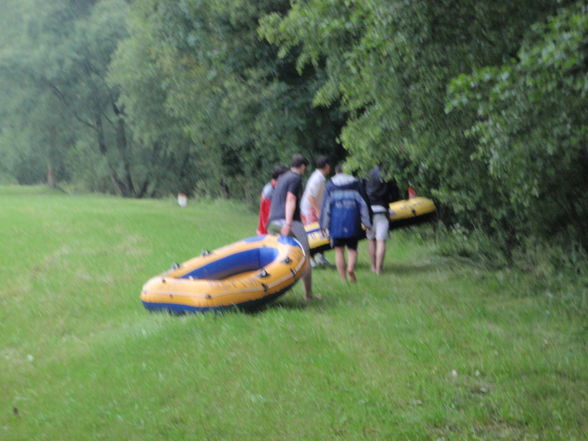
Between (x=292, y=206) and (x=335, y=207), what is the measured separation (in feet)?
3.59

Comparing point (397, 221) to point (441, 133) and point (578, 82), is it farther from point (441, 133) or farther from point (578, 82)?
point (578, 82)

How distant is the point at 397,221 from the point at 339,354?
8.06 meters

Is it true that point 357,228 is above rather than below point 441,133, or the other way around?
below

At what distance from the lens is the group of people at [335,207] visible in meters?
Result: 9.25

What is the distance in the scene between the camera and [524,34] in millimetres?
8188

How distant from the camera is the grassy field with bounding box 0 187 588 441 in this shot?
5.55m

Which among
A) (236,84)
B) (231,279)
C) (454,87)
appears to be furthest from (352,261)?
(236,84)

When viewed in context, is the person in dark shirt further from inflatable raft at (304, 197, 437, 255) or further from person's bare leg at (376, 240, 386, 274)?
inflatable raft at (304, 197, 437, 255)

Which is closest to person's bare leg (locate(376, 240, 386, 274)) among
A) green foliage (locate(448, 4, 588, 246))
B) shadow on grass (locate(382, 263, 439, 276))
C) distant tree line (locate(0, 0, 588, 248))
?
shadow on grass (locate(382, 263, 439, 276))

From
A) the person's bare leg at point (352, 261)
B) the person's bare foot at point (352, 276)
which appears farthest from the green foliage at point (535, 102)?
the person's bare foot at point (352, 276)

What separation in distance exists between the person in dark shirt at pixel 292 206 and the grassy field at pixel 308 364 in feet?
2.36

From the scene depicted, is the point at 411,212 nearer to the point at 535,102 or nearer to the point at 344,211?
the point at 344,211

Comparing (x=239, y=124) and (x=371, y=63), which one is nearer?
(x=371, y=63)

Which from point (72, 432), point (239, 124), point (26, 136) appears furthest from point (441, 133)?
point (26, 136)
